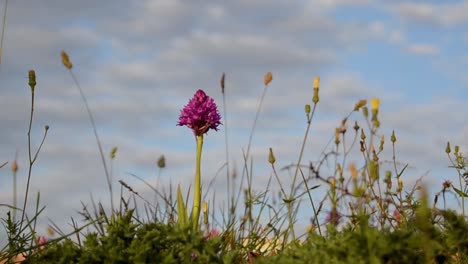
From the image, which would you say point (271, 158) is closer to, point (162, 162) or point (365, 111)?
point (365, 111)

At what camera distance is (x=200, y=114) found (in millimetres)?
4598

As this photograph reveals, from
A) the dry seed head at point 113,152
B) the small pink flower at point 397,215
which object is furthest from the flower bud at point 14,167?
the small pink flower at point 397,215

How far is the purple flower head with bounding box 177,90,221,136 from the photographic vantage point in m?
4.59

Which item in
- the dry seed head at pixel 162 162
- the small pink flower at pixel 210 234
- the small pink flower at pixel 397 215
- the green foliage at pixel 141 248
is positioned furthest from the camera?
the dry seed head at pixel 162 162

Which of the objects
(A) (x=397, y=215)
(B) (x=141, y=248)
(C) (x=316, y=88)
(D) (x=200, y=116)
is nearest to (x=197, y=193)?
(D) (x=200, y=116)

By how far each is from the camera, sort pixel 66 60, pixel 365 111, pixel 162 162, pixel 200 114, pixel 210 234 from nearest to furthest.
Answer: pixel 365 111 → pixel 210 234 → pixel 66 60 → pixel 200 114 → pixel 162 162

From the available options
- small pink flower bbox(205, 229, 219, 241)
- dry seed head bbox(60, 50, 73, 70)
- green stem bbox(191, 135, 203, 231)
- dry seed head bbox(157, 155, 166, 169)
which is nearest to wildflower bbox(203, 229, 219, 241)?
small pink flower bbox(205, 229, 219, 241)

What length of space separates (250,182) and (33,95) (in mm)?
1566

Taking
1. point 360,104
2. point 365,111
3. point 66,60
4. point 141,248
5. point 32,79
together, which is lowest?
point 141,248

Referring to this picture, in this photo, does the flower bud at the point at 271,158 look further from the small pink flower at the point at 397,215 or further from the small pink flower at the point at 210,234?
the small pink flower at the point at 397,215

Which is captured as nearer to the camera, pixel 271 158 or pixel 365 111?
pixel 365 111

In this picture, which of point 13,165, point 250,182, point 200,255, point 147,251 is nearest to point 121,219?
point 147,251

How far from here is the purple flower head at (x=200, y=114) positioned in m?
4.59

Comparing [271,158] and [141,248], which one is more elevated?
[271,158]
